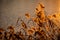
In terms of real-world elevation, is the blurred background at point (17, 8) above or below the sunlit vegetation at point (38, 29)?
above

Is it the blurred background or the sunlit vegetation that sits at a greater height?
the blurred background

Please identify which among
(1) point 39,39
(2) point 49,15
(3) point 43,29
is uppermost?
(2) point 49,15

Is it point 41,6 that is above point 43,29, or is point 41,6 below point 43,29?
above

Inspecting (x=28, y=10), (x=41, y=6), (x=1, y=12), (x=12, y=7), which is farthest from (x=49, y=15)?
(x=1, y=12)

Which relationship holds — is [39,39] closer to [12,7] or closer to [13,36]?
[13,36]

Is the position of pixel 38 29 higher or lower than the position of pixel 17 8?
lower

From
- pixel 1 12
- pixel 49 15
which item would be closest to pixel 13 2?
pixel 1 12

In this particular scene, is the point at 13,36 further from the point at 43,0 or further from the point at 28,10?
the point at 43,0
